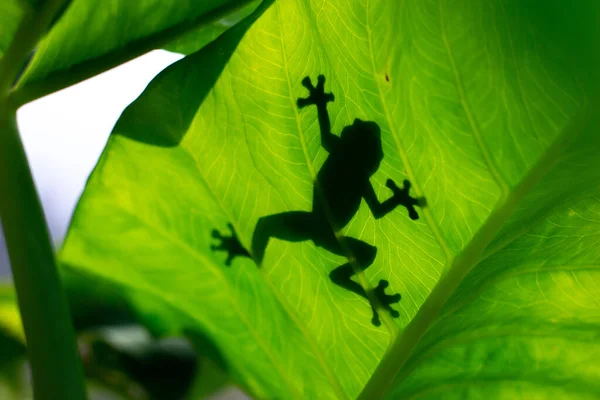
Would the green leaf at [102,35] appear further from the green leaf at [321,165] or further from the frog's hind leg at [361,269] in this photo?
the frog's hind leg at [361,269]

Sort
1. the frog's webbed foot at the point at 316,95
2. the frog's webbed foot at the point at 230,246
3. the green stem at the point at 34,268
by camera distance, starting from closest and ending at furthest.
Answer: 1. the green stem at the point at 34,268
2. the frog's webbed foot at the point at 316,95
3. the frog's webbed foot at the point at 230,246

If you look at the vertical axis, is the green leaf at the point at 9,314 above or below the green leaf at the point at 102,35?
Answer: below

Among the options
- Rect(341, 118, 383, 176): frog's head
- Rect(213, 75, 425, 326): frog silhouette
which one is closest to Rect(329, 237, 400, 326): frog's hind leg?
Rect(213, 75, 425, 326): frog silhouette

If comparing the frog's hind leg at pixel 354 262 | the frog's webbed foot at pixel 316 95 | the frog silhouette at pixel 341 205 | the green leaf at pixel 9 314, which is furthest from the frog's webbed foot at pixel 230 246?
the green leaf at pixel 9 314

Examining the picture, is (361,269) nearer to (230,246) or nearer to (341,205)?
(341,205)

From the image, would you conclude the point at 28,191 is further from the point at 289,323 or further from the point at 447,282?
the point at 447,282

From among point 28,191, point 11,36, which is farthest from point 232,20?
point 28,191

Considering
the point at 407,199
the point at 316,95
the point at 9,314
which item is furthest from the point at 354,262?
the point at 9,314

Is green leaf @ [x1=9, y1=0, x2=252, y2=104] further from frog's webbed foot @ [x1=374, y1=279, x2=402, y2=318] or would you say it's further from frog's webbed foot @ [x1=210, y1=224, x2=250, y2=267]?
frog's webbed foot @ [x1=374, y1=279, x2=402, y2=318]

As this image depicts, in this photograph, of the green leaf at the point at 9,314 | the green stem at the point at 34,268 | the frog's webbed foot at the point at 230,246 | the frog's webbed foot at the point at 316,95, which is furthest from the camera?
the green leaf at the point at 9,314
